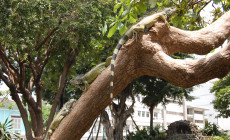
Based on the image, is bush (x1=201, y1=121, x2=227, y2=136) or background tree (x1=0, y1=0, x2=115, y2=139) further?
bush (x1=201, y1=121, x2=227, y2=136)

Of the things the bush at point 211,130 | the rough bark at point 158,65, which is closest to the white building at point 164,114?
the bush at point 211,130

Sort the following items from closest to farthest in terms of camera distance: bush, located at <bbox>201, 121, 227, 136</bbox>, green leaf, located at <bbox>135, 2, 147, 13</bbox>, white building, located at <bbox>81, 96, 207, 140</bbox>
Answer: green leaf, located at <bbox>135, 2, 147, 13</bbox>, bush, located at <bbox>201, 121, 227, 136</bbox>, white building, located at <bbox>81, 96, 207, 140</bbox>

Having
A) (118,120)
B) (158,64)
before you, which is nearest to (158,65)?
(158,64)

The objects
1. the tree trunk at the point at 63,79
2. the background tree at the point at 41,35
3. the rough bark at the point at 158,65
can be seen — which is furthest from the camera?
the tree trunk at the point at 63,79

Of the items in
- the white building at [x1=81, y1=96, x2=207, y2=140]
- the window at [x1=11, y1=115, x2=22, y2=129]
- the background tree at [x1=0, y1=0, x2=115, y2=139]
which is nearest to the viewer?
the background tree at [x1=0, y1=0, x2=115, y2=139]

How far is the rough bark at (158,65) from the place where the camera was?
2525mm

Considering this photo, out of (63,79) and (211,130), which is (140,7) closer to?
(63,79)

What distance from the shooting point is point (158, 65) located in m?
2.64

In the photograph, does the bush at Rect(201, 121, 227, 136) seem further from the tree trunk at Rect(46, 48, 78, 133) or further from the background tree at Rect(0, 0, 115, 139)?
the tree trunk at Rect(46, 48, 78, 133)

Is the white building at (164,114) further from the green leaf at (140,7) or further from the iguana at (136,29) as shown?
the green leaf at (140,7)

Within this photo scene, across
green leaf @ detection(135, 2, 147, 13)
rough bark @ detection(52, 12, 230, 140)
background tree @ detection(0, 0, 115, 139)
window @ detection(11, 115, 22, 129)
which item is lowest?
window @ detection(11, 115, 22, 129)

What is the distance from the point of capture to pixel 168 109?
39.4 meters

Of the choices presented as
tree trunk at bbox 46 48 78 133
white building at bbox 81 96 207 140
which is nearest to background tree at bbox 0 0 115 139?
tree trunk at bbox 46 48 78 133

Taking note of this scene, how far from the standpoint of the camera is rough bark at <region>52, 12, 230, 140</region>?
2.53 meters
